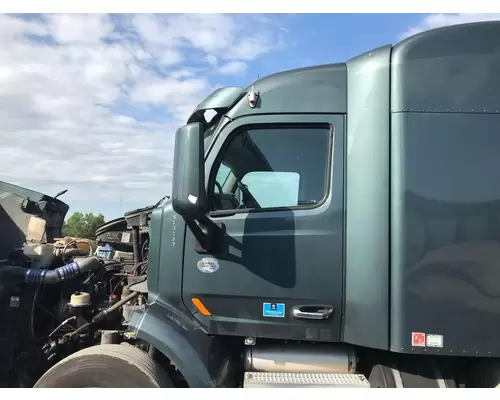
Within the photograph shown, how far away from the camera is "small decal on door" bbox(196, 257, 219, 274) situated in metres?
3.02

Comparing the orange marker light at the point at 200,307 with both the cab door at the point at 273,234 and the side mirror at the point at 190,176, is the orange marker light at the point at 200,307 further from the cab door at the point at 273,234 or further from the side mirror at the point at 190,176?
the side mirror at the point at 190,176

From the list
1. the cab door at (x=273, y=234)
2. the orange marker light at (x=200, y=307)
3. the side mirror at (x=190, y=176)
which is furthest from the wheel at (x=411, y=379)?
the side mirror at (x=190, y=176)

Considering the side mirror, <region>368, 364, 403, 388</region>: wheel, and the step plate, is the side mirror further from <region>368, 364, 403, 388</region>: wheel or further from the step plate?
<region>368, 364, 403, 388</region>: wheel

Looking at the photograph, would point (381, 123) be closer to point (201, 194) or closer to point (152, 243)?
point (201, 194)

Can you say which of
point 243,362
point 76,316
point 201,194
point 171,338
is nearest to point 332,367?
point 243,362

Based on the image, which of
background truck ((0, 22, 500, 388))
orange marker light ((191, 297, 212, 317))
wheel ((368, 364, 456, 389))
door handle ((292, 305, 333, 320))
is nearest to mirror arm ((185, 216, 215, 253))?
background truck ((0, 22, 500, 388))

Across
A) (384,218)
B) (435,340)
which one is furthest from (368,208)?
(435,340)

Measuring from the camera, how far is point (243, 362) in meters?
3.17

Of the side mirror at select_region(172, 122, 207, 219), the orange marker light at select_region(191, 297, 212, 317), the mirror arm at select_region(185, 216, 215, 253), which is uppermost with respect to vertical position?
the side mirror at select_region(172, 122, 207, 219)

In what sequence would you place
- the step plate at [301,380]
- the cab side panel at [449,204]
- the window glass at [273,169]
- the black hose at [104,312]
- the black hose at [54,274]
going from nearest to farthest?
the cab side panel at [449,204] < the step plate at [301,380] < the window glass at [273,169] < the black hose at [104,312] < the black hose at [54,274]

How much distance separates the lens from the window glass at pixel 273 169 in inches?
119

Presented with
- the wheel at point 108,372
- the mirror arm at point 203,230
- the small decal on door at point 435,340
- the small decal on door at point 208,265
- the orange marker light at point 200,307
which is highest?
the mirror arm at point 203,230

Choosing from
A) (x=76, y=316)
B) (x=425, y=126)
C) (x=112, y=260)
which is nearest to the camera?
(x=425, y=126)

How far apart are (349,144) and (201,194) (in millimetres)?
1016
